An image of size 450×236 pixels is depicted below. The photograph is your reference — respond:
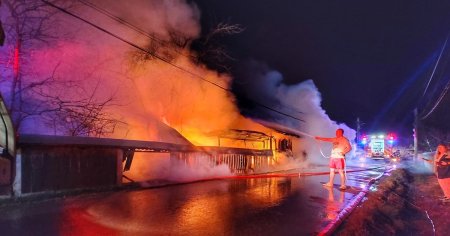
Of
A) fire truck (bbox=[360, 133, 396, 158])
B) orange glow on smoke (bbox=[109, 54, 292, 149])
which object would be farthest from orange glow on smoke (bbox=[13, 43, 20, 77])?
fire truck (bbox=[360, 133, 396, 158])

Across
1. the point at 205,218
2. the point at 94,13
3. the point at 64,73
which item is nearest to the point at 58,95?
the point at 64,73

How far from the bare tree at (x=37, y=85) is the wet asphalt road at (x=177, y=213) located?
335 centimetres

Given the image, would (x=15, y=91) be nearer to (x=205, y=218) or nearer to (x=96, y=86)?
(x=96, y=86)

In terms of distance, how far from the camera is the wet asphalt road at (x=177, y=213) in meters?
5.57

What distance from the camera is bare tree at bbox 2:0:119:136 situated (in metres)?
10.0

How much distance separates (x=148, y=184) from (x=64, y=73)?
4.27 metres

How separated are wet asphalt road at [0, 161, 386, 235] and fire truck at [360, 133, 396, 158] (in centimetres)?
3394

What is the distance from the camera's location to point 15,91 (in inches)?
397

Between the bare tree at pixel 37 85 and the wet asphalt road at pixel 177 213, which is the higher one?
the bare tree at pixel 37 85

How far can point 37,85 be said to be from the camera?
1052cm

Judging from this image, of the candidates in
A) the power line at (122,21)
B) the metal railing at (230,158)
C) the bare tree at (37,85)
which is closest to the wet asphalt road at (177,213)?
the bare tree at (37,85)

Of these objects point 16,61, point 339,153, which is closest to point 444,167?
point 339,153

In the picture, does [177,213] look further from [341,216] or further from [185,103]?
[185,103]

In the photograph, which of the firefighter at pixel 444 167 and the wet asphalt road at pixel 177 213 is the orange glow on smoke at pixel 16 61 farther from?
the firefighter at pixel 444 167
